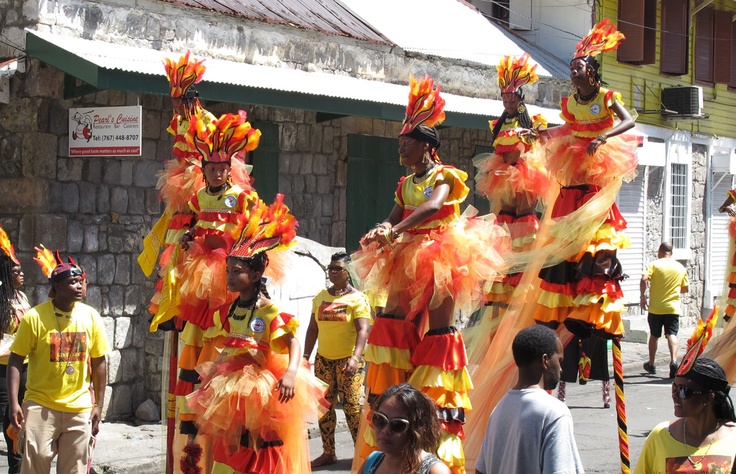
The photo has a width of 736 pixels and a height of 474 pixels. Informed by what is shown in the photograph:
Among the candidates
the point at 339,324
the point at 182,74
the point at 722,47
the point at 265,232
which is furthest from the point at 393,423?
the point at 722,47

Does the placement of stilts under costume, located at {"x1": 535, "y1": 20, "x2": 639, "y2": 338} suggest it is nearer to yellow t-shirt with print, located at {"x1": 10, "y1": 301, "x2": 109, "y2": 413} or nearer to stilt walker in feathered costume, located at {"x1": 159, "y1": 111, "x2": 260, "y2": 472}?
stilt walker in feathered costume, located at {"x1": 159, "y1": 111, "x2": 260, "y2": 472}

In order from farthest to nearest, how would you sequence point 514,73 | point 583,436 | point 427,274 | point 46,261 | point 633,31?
point 633,31 < point 583,436 < point 514,73 < point 46,261 < point 427,274

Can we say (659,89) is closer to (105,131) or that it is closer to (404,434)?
(105,131)

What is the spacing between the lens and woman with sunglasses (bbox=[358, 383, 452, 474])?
4238 mm

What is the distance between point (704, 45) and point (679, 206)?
11.6ft

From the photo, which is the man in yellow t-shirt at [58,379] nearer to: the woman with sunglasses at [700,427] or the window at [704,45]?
the woman with sunglasses at [700,427]

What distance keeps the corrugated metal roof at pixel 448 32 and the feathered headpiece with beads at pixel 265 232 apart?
960 centimetres

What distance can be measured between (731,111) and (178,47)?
15694 mm

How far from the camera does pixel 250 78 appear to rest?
40.4 feet

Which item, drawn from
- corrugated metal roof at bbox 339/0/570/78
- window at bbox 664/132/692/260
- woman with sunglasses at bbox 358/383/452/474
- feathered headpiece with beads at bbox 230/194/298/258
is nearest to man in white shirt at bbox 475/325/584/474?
woman with sunglasses at bbox 358/383/452/474

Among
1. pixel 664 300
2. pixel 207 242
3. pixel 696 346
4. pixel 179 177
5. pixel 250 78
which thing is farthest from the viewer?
pixel 664 300

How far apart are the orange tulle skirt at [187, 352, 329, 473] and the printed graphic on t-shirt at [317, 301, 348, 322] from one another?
3.11 meters

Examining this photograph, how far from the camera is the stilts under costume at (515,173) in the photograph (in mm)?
8906

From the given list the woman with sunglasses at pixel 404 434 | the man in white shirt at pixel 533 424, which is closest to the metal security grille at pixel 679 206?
the man in white shirt at pixel 533 424
